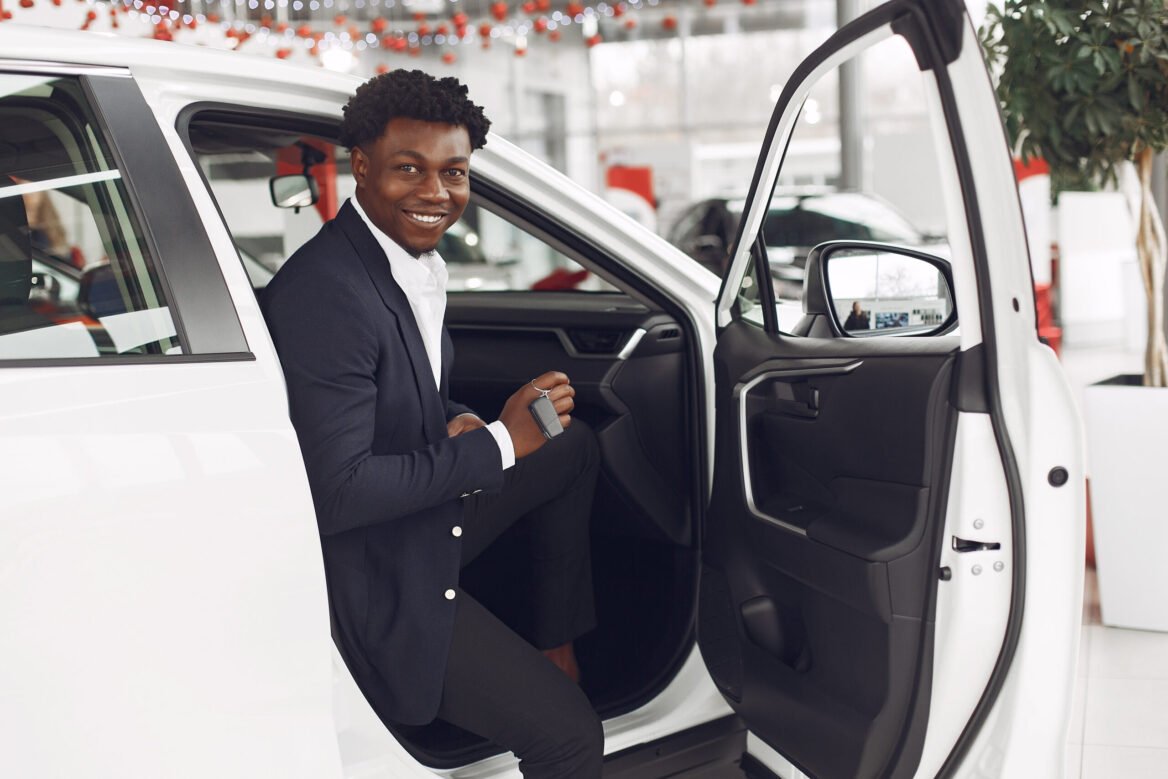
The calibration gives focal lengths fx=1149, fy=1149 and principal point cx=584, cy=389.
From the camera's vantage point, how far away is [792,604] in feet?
5.84

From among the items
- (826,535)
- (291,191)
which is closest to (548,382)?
(826,535)

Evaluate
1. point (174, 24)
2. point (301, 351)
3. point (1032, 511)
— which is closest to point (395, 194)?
point (301, 351)

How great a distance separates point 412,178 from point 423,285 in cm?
15

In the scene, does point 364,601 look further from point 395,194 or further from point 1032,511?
point 1032,511

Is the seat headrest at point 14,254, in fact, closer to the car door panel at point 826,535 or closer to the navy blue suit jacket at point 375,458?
the navy blue suit jacket at point 375,458

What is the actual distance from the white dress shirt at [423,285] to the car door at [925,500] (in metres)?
0.49

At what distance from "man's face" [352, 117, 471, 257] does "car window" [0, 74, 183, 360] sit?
0.33 m

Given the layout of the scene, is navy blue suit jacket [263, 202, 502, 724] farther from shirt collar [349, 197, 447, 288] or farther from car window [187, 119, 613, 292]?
car window [187, 119, 613, 292]

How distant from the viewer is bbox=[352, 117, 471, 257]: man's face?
1.56m

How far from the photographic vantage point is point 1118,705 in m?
2.85

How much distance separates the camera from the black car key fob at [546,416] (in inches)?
61.2

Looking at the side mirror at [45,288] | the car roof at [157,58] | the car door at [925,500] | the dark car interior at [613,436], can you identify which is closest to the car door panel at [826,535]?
the car door at [925,500]

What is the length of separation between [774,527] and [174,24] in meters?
5.79

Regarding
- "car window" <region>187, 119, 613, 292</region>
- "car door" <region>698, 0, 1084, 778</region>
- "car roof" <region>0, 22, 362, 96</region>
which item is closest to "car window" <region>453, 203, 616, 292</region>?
"car window" <region>187, 119, 613, 292</region>
